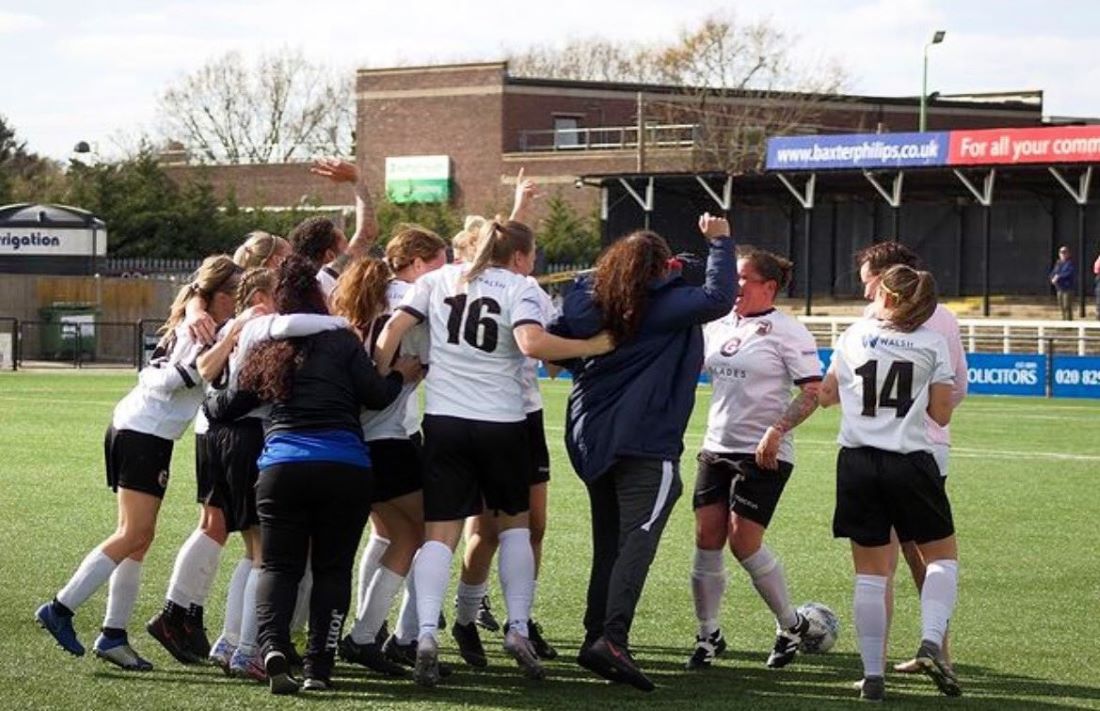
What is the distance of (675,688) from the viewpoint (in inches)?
348

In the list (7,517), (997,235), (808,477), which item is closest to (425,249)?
(7,517)

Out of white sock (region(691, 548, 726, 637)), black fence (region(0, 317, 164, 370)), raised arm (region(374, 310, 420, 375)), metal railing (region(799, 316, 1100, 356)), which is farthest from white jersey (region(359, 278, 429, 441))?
black fence (region(0, 317, 164, 370))

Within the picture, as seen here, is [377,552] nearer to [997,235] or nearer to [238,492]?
[238,492]

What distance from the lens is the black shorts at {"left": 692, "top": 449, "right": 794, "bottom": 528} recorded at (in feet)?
31.2

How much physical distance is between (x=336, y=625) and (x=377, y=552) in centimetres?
103

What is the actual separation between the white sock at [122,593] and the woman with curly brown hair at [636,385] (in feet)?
6.88

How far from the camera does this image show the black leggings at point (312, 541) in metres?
8.42

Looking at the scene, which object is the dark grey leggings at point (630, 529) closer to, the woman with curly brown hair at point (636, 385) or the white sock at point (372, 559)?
the woman with curly brown hair at point (636, 385)

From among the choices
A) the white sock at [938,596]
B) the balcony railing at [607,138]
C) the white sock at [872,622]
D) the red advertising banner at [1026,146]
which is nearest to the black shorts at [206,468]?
the white sock at [872,622]

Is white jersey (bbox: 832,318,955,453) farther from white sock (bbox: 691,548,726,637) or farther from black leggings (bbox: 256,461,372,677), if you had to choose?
black leggings (bbox: 256,461,372,677)

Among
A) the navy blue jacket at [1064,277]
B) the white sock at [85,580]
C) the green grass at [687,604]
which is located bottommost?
the green grass at [687,604]

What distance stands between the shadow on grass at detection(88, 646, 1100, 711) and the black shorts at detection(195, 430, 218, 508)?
765 mm

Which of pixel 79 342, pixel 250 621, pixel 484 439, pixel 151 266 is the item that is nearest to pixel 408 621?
pixel 250 621

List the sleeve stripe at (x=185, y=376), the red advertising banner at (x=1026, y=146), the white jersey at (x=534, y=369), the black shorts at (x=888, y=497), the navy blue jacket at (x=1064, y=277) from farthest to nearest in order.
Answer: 1. the red advertising banner at (x=1026, y=146)
2. the navy blue jacket at (x=1064, y=277)
3. the sleeve stripe at (x=185, y=376)
4. the white jersey at (x=534, y=369)
5. the black shorts at (x=888, y=497)
